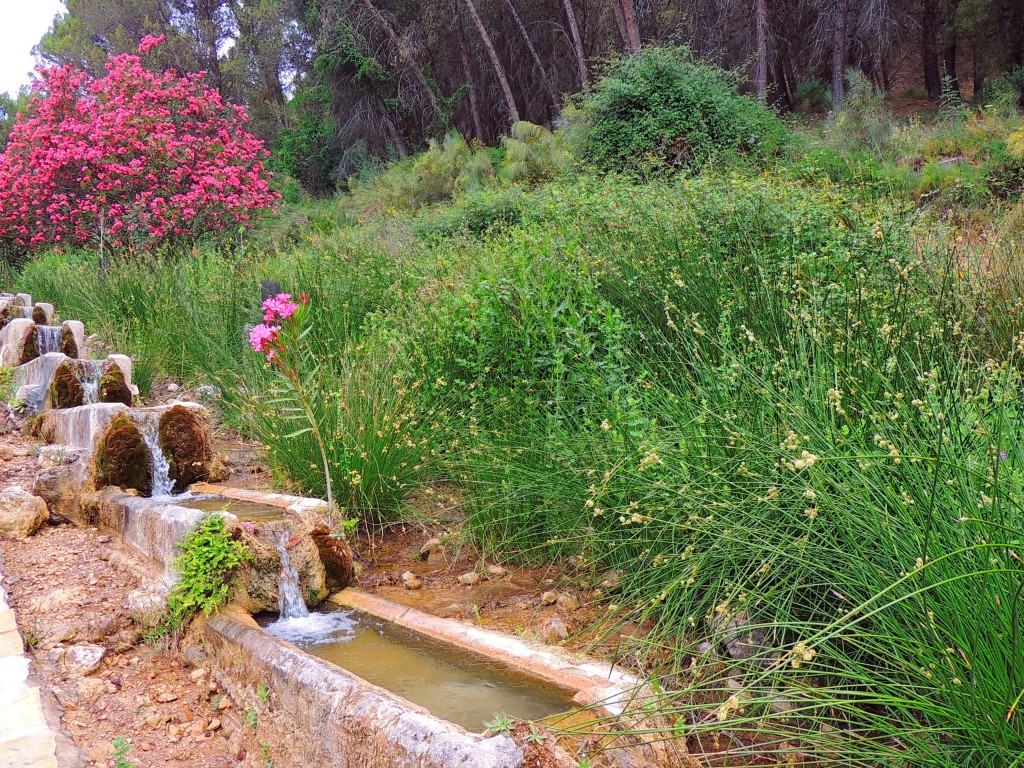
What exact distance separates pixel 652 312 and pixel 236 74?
89.6 feet

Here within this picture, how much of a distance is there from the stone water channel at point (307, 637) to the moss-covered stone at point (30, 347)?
144 centimetres

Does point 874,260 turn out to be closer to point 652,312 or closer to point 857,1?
point 652,312

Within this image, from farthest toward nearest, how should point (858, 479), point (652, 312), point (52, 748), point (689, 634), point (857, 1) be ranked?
1. point (857, 1)
2. point (652, 312)
3. point (689, 634)
4. point (52, 748)
5. point (858, 479)

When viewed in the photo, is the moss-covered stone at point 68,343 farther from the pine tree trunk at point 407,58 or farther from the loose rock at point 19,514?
the pine tree trunk at point 407,58

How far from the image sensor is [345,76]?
21359mm

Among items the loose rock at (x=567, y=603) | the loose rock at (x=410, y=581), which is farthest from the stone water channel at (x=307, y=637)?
the loose rock at (x=567, y=603)

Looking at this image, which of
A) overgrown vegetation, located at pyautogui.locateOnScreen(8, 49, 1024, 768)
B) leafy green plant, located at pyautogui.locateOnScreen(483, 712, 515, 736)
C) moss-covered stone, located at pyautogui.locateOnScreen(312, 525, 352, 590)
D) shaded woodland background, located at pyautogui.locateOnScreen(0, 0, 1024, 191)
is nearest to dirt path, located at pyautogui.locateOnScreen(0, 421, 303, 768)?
overgrown vegetation, located at pyautogui.locateOnScreen(8, 49, 1024, 768)

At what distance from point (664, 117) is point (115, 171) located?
8137 mm

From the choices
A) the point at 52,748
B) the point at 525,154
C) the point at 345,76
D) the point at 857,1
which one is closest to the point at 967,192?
the point at 525,154

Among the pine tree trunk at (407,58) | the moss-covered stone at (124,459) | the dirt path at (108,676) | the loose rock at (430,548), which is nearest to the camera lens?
the dirt path at (108,676)

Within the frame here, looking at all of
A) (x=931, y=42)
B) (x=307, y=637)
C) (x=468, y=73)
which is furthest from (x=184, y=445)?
(x=931, y=42)

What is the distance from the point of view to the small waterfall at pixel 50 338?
249 inches

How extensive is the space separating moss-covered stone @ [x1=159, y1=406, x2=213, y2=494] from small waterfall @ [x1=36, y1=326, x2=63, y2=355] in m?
2.72

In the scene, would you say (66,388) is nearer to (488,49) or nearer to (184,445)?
(184,445)
